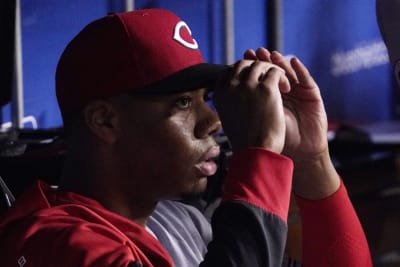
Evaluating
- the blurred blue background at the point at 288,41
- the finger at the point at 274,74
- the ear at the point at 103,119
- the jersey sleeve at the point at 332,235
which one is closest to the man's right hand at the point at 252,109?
the finger at the point at 274,74

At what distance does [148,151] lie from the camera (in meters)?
1.07

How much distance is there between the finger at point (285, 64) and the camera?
3.83 feet

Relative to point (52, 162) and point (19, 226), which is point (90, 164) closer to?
point (19, 226)

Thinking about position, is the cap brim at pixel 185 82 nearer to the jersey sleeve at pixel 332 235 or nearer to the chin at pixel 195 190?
the chin at pixel 195 190

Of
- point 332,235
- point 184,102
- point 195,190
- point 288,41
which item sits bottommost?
point 288,41

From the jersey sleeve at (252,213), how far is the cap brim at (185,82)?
13cm

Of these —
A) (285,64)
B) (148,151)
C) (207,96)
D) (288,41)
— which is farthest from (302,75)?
(288,41)

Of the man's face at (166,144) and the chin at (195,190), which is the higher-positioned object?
the man's face at (166,144)

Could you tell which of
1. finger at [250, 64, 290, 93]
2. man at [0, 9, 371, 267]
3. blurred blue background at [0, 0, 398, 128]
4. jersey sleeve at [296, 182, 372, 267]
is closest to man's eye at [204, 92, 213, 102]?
man at [0, 9, 371, 267]

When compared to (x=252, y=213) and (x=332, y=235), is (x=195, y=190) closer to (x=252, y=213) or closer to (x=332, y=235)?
(x=252, y=213)

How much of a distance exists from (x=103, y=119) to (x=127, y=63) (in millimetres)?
79

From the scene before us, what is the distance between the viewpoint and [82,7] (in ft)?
8.16

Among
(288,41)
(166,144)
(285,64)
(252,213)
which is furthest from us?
(288,41)

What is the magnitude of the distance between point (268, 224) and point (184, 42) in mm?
303
